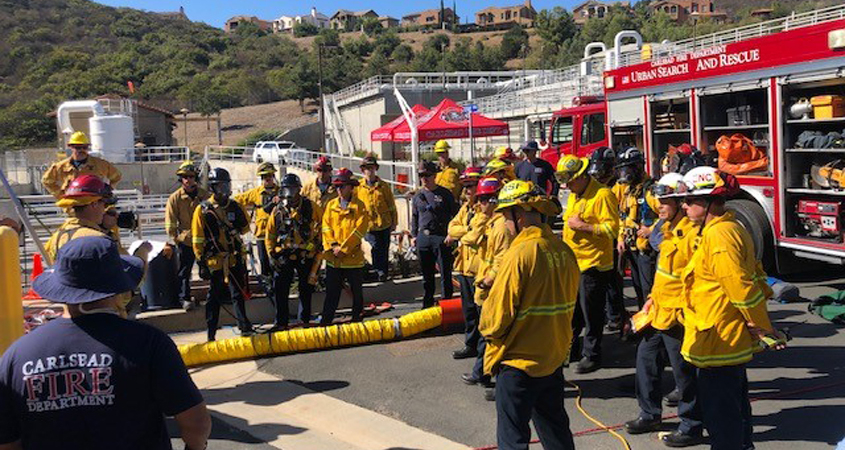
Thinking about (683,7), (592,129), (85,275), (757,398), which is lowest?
(757,398)

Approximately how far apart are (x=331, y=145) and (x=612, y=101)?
4160 centimetres

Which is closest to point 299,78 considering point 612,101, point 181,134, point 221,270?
point 181,134

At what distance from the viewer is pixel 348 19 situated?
16988 cm

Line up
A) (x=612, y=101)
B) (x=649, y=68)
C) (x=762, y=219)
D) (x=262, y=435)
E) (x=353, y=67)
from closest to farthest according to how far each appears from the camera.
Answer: (x=262, y=435) → (x=762, y=219) → (x=649, y=68) → (x=612, y=101) → (x=353, y=67)

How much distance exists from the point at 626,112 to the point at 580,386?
287 inches

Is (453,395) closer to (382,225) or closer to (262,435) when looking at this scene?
(262,435)

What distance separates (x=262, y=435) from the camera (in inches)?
228

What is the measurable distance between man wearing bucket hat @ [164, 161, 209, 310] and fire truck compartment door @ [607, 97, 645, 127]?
23.5ft

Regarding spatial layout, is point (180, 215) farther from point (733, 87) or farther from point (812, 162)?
point (812, 162)

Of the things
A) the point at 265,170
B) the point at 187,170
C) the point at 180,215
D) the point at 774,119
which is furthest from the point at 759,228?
the point at 180,215

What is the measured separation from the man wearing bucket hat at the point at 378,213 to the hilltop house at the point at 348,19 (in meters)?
156

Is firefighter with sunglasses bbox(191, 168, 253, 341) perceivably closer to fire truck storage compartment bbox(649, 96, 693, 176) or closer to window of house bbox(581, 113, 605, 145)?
fire truck storage compartment bbox(649, 96, 693, 176)

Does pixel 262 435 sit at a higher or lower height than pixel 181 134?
lower

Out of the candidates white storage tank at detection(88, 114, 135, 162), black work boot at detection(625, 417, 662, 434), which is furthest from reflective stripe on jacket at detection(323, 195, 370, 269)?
white storage tank at detection(88, 114, 135, 162)
